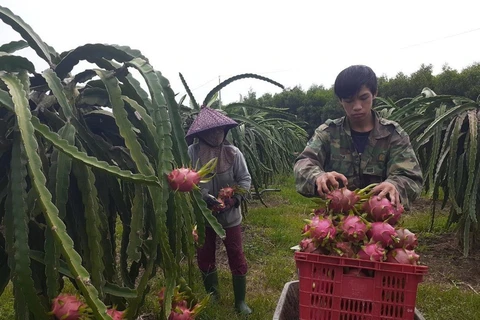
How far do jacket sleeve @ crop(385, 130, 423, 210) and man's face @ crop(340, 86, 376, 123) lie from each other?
6.4 inches

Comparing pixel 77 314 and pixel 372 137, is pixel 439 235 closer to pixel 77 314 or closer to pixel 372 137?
pixel 372 137

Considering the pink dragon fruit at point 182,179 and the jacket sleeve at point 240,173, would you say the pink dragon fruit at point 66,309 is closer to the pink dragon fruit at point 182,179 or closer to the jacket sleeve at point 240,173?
the pink dragon fruit at point 182,179

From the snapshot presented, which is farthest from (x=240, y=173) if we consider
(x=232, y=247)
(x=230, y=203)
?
(x=232, y=247)

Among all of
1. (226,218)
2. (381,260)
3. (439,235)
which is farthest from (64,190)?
(439,235)

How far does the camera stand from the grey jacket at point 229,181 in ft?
8.14

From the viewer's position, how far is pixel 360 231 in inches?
42.1

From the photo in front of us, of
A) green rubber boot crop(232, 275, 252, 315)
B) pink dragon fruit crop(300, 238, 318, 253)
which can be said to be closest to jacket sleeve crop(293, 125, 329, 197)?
pink dragon fruit crop(300, 238, 318, 253)

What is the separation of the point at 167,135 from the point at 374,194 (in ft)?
2.09

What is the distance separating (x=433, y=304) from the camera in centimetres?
254

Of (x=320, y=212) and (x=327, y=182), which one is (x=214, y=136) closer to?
(x=327, y=182)

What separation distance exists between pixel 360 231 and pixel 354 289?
0.14 m

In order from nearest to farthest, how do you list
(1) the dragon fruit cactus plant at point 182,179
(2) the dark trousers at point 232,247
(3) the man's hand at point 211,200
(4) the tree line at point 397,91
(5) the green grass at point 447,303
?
1. (1) the dragon fruit cactus plant at point 182,179
2. (3) the man's hand at point 211,200
3. (5) the green grass at point 447,303
4. (2) the dark trousers at point 232,247
5. (4) the tree line at point 397,91

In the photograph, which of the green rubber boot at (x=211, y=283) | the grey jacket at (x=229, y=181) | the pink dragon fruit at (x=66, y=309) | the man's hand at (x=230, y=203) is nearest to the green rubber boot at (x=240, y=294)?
the green rubber boot at (x=211, y=283)

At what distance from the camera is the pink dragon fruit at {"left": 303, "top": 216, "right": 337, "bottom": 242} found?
109 centimetres
